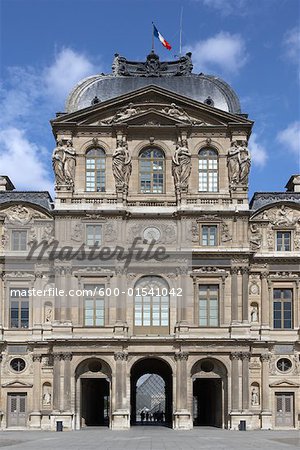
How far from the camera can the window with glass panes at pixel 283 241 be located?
190ft

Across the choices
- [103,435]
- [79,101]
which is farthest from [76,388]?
[79,101]

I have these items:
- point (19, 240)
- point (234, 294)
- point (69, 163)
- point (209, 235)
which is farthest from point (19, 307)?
point (234, 294)

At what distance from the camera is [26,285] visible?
188ft

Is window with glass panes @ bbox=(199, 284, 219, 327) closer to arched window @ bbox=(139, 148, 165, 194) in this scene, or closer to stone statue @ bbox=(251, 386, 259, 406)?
stone statue @ bbox=(251, 386, 259, 406)

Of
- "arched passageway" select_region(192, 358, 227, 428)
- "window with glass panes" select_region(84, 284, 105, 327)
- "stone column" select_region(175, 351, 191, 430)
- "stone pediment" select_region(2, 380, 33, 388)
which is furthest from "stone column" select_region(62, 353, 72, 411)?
"arched passageway" select_region(192, 358, 227, 428)

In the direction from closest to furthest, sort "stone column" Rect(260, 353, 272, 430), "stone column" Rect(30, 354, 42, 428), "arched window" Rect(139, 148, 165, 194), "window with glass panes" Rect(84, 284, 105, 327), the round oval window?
"stone column" Rect(260, 353, 272, 430) → "stone column" Rect(30, 354, 42, 428) → "window with glass panes" Rect(84, 284, 105, 327) → the round oval window → "arched window" Rect(139, 148, 165, 194)

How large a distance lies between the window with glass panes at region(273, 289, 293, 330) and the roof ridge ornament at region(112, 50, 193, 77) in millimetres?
18513

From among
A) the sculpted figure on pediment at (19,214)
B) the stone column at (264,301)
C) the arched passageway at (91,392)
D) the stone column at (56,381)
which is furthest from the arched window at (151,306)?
the sculpted figure on pediment at (19,214)

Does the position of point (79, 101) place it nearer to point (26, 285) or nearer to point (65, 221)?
point (65, 221)

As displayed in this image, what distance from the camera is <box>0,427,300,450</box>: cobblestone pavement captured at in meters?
39.2

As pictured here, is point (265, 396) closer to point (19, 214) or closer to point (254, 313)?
point (254, 313)

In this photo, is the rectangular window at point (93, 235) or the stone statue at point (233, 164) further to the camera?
the stone statue at point (233, 164)

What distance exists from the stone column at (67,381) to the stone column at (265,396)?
13.0 m

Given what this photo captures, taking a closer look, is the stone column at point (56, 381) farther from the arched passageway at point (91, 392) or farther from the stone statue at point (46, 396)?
the arched passageway at point (91, 392)
